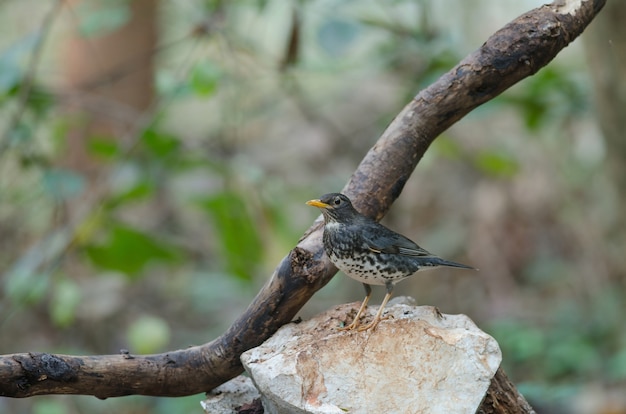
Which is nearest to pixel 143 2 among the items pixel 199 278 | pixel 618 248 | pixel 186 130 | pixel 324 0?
pixel 324 0

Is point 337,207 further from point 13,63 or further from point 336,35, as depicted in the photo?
point 13,63

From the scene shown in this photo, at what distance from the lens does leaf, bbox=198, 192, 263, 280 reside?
4.83 metres

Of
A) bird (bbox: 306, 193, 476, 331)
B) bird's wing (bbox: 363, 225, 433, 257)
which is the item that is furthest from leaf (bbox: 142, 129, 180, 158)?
bird's wing (bbox: 363, 225, 433, 257)

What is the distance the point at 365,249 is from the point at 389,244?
0.36 feet

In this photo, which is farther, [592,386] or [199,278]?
[199,278]

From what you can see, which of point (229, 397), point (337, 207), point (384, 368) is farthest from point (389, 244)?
point (229, 397)

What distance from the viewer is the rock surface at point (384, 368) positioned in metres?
2.36

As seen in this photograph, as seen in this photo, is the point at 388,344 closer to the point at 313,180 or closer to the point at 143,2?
the point at 143,2

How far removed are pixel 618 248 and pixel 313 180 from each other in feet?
11.0

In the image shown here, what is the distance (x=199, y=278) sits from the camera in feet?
27.1

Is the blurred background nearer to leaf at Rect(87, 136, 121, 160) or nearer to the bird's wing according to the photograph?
leaf at Rect(87, 136, 121, 160)

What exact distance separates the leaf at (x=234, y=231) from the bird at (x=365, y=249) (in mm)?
1837

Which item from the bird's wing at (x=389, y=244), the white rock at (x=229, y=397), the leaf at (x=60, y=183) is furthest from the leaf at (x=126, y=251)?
the bird's wing at (x=389, y=244)

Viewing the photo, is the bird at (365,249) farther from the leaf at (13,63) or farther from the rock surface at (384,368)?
the leaf at (13,63)
